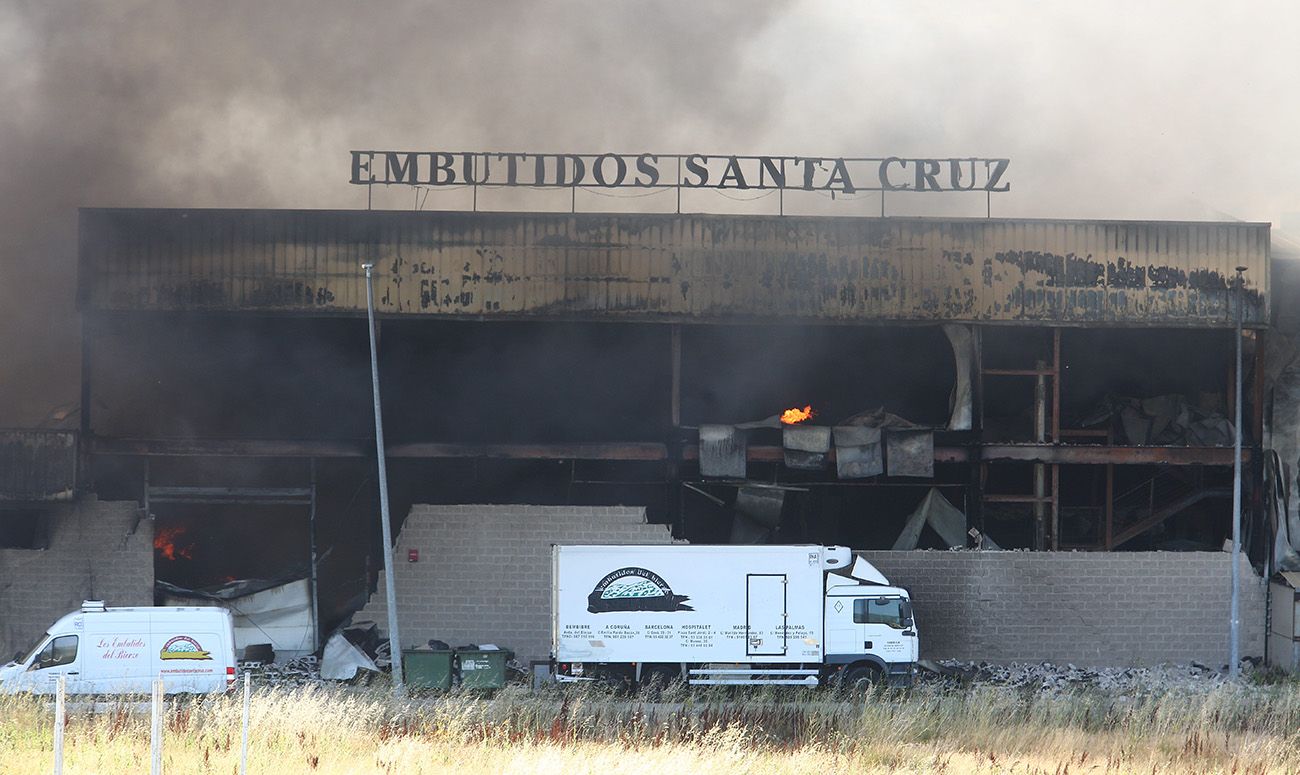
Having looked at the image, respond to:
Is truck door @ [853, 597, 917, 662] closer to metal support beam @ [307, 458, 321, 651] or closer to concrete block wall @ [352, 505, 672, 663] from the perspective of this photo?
concrete block wall @ [352, 505, 672, 663]

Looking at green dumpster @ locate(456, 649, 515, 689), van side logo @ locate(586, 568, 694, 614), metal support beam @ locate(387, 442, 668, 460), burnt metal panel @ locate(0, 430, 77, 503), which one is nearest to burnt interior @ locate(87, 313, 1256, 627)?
metal support beam @ locate(387, 442, 668, 460)

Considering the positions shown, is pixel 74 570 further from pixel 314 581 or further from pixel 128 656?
pixel 128 656

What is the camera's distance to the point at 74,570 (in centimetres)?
2555

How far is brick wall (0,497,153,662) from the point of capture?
2548 centimetres

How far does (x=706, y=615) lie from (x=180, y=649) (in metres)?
8.04

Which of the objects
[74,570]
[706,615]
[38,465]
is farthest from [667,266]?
[74,570]

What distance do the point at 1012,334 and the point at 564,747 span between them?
1635cm

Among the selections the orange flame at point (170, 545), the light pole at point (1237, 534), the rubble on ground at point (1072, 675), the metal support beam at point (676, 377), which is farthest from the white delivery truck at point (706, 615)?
the orange flame at point (170, 545)

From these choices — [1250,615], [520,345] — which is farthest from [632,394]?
[1250,615]

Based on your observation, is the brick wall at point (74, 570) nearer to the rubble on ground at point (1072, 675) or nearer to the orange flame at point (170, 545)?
the orange flame at point (170, 545)

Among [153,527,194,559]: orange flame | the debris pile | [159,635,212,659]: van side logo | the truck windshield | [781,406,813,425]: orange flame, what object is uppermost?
[781,406,813,425]: orange flame

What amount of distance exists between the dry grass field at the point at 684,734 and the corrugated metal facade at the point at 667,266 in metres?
7.71

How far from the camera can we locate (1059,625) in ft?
82.6

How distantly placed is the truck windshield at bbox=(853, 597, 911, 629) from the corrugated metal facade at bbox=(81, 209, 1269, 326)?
5.86 m
